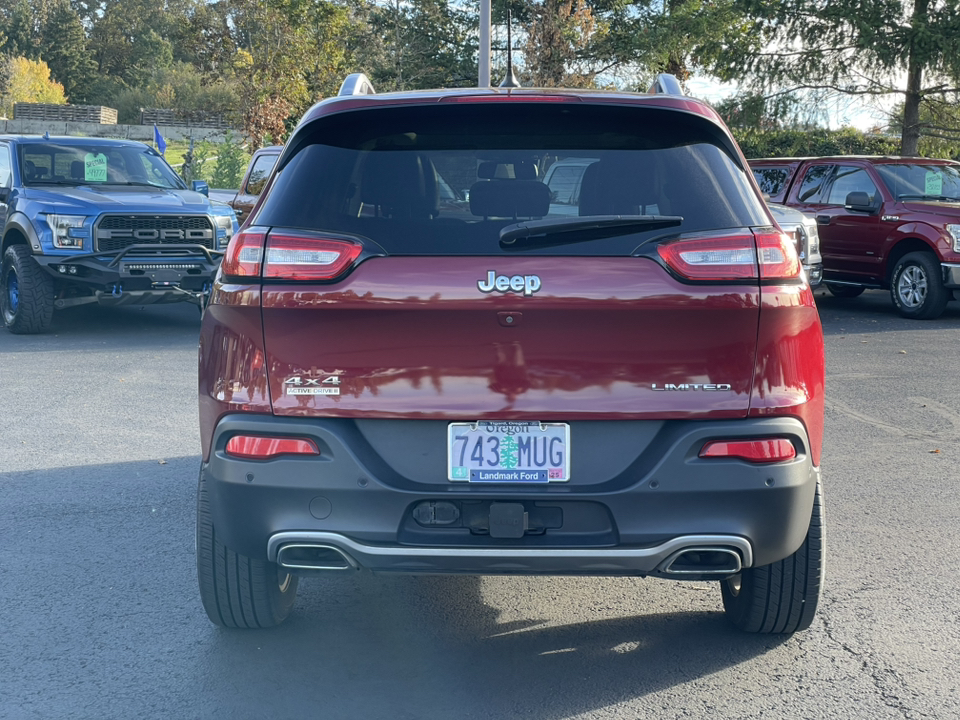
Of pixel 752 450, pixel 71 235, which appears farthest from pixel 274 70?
pixel 752 450

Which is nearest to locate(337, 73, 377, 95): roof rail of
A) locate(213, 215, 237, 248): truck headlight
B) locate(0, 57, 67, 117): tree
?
locate(213, 215, 237, 248): truck headlight

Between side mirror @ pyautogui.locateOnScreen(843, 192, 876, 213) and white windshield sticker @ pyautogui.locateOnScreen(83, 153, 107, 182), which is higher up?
white windshield sticker @ pyautogui.locateOnScreen(83, 153, 107, 182)

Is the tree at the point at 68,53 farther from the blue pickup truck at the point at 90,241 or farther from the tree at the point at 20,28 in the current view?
the blue pickup truck at the point at 90,241

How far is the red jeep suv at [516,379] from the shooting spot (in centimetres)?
322

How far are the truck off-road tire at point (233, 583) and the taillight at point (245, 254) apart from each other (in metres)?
0.73

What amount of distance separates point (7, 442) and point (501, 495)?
4831mm

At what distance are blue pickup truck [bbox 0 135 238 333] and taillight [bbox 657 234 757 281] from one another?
8688 millimetres

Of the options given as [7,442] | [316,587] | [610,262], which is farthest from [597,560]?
[7,442]

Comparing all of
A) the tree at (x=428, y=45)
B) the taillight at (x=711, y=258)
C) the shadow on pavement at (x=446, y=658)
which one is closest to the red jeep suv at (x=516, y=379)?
the taillight at (x=711, y=258)

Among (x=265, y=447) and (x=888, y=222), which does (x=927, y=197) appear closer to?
(x=888, y=222)

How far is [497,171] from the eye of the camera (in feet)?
11.3

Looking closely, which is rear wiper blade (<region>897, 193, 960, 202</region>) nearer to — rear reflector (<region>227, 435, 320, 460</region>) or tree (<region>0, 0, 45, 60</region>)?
rear reflector (<region>227, 435, 320, 460</region>)

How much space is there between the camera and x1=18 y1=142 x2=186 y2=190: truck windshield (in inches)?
499

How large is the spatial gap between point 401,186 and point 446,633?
63.3 inches
